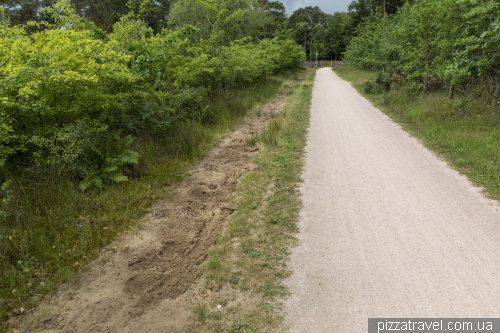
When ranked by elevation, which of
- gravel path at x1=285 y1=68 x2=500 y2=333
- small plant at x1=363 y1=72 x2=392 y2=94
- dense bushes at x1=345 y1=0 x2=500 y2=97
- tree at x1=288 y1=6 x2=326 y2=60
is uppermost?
tree at x1=288 y1=6 x2=326 y2=60

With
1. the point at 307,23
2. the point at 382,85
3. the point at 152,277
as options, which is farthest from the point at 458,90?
the point at 307,23

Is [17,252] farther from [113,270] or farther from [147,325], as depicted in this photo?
[147,325]

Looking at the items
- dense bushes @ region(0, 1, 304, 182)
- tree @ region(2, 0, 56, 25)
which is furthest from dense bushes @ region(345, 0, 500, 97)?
tree @ region(2, 0, 56, 25)

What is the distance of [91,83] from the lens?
4.71 m

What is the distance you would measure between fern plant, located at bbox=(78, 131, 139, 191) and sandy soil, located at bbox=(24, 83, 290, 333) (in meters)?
0.96

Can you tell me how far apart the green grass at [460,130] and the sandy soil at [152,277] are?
4.54 metres

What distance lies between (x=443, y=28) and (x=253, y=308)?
37.3 ft

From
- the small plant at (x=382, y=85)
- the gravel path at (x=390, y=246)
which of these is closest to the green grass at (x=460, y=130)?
the gravel path at (x=390, y=246)

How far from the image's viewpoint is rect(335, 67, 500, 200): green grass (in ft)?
18.6

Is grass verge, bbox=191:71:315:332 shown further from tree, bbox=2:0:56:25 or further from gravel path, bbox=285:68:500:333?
tree, bbox=2:0:56:25

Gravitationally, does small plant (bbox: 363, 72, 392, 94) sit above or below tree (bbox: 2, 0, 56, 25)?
below

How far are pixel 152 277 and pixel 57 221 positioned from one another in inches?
65.3

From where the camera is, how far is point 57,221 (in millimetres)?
3990

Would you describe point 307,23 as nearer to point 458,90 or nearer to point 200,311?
point 458,90
